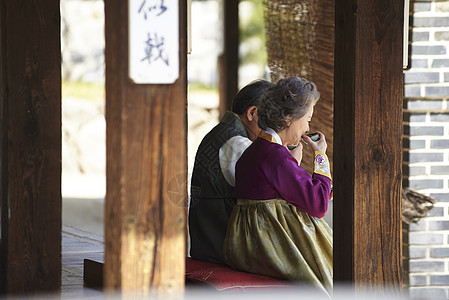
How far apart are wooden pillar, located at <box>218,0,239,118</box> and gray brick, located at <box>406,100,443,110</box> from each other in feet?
8.93

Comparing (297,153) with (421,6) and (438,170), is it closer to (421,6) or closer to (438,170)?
(438,170)

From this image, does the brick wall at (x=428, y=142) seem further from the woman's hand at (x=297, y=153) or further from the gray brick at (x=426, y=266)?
the woman's hand at (x=297, y=153)

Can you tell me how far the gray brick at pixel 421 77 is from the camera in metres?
3.94

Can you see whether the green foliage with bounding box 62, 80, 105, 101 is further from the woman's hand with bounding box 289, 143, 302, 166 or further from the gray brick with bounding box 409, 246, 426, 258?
the woman's hand with bounding box 289, 143, 302, 166

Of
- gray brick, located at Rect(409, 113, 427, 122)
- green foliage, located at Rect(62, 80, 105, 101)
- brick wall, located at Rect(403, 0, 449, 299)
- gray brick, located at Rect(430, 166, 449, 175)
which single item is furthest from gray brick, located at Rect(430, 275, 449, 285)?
green foliage, located at Rect(62, 80, 105, 101)

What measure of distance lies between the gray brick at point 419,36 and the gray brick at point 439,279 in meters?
1.33

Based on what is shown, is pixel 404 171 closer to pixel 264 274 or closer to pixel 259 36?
pixel 264 274

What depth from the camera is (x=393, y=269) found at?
2.40 m

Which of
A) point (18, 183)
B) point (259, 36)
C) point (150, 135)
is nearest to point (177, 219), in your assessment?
point (150, 135)

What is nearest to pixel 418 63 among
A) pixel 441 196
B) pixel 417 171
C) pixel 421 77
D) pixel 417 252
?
pixel 421 77

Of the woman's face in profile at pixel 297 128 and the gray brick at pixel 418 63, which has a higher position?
the gray brick at pixel 418 63

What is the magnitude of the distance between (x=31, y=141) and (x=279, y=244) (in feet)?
3.56

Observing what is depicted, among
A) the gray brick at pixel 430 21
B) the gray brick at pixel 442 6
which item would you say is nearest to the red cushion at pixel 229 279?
the gray brick at pixel 430 21

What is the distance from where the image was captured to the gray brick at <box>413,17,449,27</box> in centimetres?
391
